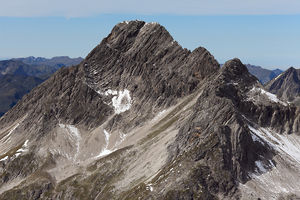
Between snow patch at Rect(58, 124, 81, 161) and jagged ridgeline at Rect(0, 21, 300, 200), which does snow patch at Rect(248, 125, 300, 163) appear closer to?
jagged ridgeline at Rect(0, 21, 300, 200)

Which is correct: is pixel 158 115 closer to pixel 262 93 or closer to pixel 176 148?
pixel 176 148

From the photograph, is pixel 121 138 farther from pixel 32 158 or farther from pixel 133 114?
pixel 32 158

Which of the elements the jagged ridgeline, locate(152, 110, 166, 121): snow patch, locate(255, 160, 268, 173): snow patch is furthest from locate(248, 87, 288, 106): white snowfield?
locate(152, 110, 166, 121): snow patch

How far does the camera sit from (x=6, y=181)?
175250 millimetres

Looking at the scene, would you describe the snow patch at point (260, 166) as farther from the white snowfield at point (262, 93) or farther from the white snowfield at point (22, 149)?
the white snowfield at point (22, 149)

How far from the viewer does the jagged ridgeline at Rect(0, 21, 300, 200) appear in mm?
124438

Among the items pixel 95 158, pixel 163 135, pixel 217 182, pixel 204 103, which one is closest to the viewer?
pixel 217 182

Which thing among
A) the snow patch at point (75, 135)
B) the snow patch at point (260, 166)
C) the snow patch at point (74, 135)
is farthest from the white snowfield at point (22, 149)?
the snow patch at point (260, 166)

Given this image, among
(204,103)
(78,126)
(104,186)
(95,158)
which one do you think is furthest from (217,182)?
(78,126)

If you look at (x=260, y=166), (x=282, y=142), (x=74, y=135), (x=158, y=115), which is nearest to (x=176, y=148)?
(x=260, y=166)

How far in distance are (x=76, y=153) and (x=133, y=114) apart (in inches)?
1366

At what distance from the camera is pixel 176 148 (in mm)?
142500

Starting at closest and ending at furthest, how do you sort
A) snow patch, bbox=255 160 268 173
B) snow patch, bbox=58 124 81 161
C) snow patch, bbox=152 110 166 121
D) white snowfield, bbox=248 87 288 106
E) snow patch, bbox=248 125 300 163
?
snow patch, bbox=255 160 268 173 < snow patch, bbox=248 125 300 163 < white snowfield, bbox=248 87 288 106 < snow patch, bbox=58 124 81 161 < snow patch, bbox=152 110 166 121

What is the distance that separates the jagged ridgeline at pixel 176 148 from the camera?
12444 centimetres
